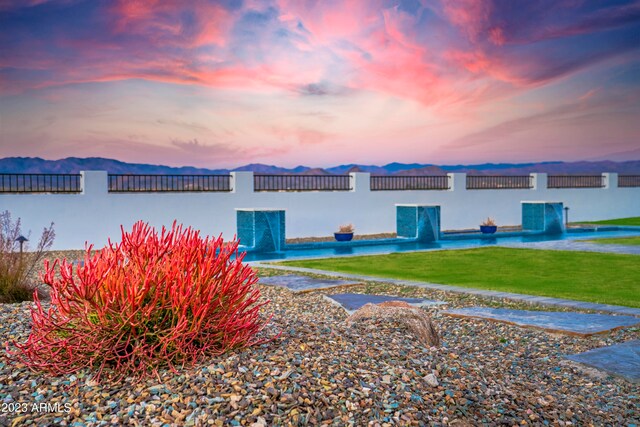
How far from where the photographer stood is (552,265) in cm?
1230

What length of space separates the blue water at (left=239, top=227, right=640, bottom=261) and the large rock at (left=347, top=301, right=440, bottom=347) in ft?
30.6

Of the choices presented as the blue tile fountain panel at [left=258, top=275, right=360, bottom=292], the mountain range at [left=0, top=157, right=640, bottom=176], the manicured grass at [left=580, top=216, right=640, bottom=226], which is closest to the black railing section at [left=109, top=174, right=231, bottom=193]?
the mountain range at [left=0, top=157, right=640, bottom=176]

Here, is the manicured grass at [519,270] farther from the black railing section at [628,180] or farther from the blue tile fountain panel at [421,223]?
the black railing section at [628,180]

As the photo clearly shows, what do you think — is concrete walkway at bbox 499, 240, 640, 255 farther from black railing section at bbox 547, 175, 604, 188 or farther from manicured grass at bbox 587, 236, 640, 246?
black railing section at bbox 547, 175, 604, 188

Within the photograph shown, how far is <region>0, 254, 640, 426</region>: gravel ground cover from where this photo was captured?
3258 mm

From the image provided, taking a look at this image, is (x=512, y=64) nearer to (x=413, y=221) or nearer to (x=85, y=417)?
(x=413, y=221)

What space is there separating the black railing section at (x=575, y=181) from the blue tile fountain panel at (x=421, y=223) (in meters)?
9.84

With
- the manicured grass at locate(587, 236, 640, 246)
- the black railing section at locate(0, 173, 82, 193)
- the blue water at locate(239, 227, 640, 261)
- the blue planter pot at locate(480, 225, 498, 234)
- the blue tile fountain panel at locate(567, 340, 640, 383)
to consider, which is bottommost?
the blue tile fountain panel at locate(567, 340, 640, 383)

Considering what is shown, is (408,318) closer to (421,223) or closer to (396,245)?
(396,245)

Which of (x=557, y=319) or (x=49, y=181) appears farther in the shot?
(x=49, y=181)

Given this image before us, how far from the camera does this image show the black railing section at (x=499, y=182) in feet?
87.6

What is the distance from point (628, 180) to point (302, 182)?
59.5ft

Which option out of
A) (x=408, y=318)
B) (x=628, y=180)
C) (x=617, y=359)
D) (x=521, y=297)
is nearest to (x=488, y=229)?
(x=628, y=180)

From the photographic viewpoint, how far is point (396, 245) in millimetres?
18969
